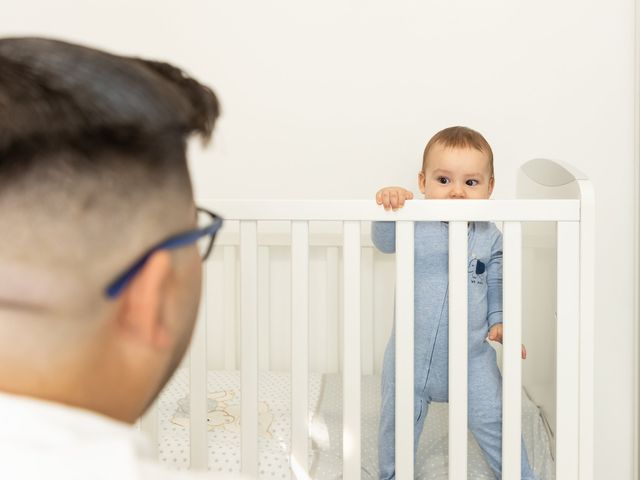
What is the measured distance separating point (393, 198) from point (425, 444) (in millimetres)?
524

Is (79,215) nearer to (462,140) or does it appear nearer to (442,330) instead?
(442,330)

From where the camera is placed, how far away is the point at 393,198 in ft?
3.31

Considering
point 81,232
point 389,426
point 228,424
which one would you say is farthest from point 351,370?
point 81,232

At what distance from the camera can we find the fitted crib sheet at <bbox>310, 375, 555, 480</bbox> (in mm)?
1158

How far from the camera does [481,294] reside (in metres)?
1.20

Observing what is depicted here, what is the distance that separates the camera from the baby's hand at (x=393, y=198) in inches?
39.6

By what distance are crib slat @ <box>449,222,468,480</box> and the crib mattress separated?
0.46ft

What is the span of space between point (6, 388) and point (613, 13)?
1587 mm

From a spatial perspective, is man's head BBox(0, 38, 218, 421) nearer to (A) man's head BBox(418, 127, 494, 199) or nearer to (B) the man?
(B) the man

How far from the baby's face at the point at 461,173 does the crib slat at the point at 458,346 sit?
33 cm

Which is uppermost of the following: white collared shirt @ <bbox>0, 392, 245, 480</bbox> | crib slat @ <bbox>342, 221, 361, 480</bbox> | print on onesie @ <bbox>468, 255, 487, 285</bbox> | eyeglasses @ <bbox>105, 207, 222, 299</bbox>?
eyeglasses @ <bbox>105, 207, 222, 299</bbox>

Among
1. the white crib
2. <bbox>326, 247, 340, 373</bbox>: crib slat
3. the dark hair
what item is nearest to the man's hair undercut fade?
the dark hair

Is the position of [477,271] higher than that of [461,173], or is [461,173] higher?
[461,173]

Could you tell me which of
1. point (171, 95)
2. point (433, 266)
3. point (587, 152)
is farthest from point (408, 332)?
point (587, 152)
